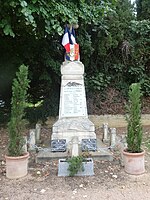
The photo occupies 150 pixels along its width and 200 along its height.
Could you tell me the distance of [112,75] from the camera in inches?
321

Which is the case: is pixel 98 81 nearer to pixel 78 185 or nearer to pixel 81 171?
pixel 81 171

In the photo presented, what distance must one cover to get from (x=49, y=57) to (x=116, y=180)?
4388mm

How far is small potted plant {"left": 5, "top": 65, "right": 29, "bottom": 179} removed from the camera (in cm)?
333

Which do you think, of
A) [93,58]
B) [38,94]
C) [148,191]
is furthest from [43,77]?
[148,191]

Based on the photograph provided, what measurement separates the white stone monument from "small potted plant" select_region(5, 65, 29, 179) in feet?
4.62

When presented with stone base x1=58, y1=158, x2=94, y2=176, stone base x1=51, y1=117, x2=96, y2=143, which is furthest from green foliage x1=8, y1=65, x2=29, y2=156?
stone base x1=51, y1=117, x2=96, y2=143

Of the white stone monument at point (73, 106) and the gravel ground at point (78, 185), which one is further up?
the white stone monument at point (73, 106)

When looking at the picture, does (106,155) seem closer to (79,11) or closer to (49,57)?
(79,11)

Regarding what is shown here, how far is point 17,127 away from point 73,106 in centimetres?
163

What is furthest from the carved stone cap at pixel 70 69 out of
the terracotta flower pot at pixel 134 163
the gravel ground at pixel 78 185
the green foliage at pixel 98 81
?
the green foliage at pixel 98 81

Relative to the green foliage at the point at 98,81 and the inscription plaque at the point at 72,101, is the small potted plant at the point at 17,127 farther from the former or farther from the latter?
the green foliage at the point at 98,81

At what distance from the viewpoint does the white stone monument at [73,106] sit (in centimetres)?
473

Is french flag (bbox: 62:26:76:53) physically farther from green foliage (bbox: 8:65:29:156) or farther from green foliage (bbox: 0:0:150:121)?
green foliage (bbox: 8:65:29:156)

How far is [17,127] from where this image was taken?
3.36 m
